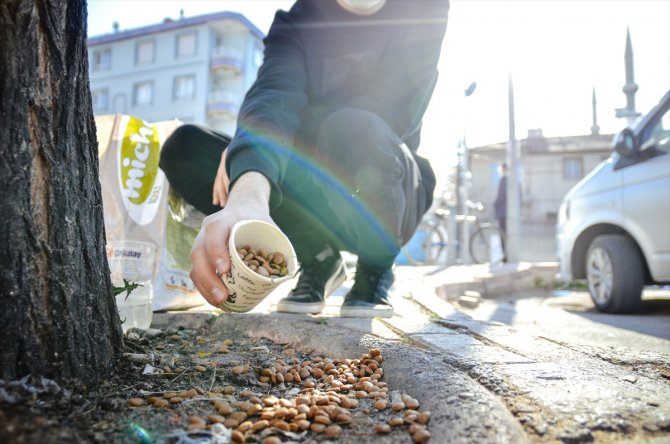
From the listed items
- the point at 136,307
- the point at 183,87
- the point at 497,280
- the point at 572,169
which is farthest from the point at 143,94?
the point at 136,307

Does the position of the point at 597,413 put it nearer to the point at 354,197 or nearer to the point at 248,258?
the point at 248,258

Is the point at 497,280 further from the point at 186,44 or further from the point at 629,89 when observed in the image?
the point at 186,44

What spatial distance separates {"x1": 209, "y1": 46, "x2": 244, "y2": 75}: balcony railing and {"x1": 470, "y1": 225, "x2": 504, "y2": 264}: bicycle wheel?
19.2 metres

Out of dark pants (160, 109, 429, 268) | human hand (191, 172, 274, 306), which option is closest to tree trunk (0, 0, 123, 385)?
human hand (191, 172, 274, 306)

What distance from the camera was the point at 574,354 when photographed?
1456 millimetres

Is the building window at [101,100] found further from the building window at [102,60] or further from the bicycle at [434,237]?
the bicycle at [434,237]

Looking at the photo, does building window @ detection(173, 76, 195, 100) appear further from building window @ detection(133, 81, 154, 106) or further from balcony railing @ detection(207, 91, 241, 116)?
building window @ detection(133, 81, 154, 106)

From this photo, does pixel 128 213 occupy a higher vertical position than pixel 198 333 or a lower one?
higher

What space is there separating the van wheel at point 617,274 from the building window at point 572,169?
20.0 m

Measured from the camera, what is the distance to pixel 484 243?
31.9 ft

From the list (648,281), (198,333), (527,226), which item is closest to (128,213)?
(198,333)

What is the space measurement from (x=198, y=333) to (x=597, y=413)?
53.1 inches

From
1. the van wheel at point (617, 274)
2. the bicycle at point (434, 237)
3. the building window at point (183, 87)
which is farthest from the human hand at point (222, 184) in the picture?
the building window at point (183, 87)

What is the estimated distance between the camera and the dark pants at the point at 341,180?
78.5 inches
